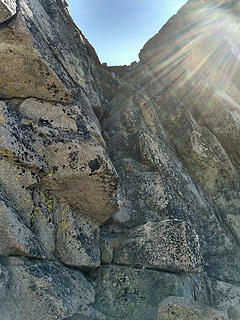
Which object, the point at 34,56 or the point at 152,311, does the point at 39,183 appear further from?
the point at 152,311

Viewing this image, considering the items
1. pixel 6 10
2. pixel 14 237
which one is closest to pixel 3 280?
pixel 14 237

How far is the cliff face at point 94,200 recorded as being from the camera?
8102 mm

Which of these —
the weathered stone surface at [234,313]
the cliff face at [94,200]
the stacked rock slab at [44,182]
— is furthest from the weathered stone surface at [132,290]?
the weathered stone surface at [234,313]

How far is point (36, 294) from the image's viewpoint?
7305mm

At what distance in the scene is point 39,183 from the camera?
9602 mm

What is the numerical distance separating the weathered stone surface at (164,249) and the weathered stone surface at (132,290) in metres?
0.36

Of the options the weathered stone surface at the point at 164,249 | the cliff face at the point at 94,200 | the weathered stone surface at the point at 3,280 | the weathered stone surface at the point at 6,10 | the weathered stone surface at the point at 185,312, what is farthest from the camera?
the weathered stone surface at the point at 164,249

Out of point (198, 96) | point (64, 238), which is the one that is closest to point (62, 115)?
point (64, 238)

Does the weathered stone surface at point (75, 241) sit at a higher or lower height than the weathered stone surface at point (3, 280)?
lower

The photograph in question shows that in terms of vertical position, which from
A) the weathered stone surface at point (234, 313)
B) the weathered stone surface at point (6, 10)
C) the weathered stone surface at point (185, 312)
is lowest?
the weathered stone surface at point (234, 313)

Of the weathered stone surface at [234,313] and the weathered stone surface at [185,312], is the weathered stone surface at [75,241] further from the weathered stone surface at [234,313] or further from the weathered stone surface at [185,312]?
the weathered stone surface at [234,313]

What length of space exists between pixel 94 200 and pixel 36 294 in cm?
375

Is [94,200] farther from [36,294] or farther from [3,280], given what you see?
[3,280]

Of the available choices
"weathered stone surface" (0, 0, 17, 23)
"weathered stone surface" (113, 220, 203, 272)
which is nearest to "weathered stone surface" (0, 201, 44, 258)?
"weathered stone surface" (113, 220, 203, 272)
